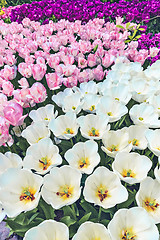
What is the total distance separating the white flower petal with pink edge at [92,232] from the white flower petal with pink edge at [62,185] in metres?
0.17

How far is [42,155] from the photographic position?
4.21ft

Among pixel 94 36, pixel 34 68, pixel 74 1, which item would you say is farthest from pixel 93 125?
pixel 74 1

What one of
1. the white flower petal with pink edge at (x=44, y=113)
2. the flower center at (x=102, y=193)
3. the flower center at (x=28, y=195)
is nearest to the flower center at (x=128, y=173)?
the flower center at (x=102, y=193)

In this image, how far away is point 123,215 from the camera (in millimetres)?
947

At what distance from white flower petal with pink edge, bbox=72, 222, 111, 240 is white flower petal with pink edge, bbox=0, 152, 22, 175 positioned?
19.0 inches

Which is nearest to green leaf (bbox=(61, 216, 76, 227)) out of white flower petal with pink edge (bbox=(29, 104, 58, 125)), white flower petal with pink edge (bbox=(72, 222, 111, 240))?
white flower petal with pink edge (bbox=(72, 222, 111, 240))

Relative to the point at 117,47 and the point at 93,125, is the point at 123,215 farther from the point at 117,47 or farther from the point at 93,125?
the point at 117,47

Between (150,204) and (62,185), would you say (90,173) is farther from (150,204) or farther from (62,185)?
(150,204)

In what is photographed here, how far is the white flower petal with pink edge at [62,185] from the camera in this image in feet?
3.56

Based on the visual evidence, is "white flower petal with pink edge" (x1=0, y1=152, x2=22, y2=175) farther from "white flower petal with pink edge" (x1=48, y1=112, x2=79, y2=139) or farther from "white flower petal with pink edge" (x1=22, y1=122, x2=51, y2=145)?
"white flower petal with pink edge" (x1=48, y1=112, x2=79, y2=139)

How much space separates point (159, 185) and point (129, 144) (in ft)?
0.86

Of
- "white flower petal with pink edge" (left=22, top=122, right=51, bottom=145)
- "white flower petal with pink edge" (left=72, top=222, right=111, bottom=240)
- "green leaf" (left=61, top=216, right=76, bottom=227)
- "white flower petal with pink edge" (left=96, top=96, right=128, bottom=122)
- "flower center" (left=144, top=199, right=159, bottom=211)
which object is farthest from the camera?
"white flower petal with pink edge" (left=96, top=96, right=128, bottom=122)

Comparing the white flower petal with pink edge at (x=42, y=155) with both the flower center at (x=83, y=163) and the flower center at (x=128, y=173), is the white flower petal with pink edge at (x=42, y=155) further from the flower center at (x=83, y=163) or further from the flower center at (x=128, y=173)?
the flower center at (x=128, y=173)

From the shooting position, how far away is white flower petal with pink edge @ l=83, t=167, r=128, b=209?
1048mm
